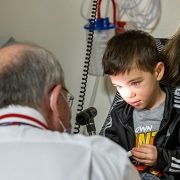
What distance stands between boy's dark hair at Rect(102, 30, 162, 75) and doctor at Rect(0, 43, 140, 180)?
54cm

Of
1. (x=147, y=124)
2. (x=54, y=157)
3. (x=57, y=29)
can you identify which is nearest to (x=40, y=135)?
(x=54, y=157)

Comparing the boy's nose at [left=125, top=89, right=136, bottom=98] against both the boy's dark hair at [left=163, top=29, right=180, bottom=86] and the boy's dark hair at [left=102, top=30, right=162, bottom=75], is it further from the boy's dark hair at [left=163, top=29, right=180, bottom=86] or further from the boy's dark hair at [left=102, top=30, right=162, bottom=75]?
the boy's dark hair at [left=163, top=29, right=180, bottom=86]

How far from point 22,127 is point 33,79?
0.41 feet

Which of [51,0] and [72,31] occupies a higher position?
[51,0]

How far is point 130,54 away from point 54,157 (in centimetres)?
77

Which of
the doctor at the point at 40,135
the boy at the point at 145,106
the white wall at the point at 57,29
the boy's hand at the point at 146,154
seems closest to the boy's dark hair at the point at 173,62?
the boy at the point at 145,106

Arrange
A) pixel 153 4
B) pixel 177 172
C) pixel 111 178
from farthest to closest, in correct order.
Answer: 1. pixel 153 4
2. pixel 177 172
3. pixel 111 178

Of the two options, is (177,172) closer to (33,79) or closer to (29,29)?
(33,79)

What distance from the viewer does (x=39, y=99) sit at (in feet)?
2.96

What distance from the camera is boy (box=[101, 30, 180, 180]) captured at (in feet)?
4.70

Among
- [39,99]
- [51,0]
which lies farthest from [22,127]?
[51,0]

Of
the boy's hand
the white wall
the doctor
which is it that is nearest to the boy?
the boy's hand

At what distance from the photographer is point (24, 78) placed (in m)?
0.90

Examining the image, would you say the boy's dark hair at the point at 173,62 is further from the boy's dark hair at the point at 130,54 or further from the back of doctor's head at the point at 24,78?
the back of doctor's head at the point at 24,78
